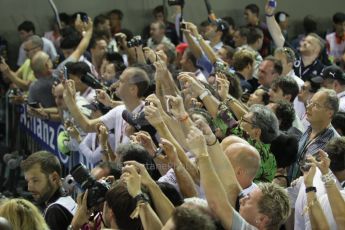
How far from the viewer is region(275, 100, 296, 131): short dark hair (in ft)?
24.3

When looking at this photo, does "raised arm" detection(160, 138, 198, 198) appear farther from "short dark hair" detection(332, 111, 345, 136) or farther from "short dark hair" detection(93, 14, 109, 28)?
"short dark hair" detection(93, 14, 109, 28)

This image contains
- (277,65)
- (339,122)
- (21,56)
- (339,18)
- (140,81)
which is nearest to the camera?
(339,122)

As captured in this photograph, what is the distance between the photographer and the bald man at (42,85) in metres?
10.1

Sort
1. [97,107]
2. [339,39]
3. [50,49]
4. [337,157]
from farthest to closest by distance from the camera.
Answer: [339,39], [50,49], [97,107], [337,157]

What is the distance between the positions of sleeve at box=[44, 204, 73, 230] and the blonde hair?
74 cm

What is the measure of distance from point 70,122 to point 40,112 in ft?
4.31

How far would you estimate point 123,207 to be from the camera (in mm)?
4883

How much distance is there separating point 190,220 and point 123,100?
3.61 meters

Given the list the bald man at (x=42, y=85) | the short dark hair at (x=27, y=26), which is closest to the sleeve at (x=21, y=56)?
the short dark hair at (x=27, y=26)

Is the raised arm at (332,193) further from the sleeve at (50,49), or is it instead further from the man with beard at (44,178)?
the sleeve at (50,49)

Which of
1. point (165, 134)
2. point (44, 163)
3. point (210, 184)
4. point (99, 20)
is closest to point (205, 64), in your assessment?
point (99, 20)

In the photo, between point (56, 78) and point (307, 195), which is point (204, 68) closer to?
point (56, 78)

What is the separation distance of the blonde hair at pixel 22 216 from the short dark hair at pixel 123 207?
1.43 feet

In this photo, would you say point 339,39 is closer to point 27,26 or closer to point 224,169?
point 27,26
